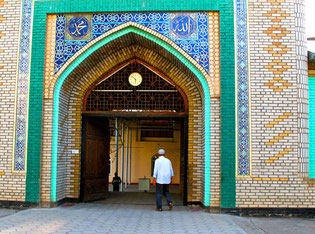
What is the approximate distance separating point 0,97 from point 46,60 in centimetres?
123

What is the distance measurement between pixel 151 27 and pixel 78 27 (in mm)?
1564

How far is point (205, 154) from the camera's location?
7.07 meters

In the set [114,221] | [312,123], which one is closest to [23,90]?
[114,221]

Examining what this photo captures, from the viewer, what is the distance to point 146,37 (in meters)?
7.22

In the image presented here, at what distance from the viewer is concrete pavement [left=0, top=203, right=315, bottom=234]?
17.2 ft

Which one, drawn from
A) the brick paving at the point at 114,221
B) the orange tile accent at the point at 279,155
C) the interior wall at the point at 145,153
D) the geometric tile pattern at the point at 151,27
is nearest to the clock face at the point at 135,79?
the geometric tile pattern at the point at 151,27

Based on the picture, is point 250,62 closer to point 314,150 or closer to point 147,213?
point 314,150

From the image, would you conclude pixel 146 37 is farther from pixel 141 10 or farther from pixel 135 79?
pixel 135 79

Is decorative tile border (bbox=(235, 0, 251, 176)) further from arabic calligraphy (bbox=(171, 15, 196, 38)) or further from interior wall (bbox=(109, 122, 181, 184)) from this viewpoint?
interior wall (bbox=(109, 122, 181, 184))

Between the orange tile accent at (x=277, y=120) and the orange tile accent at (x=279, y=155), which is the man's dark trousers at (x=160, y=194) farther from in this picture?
the orange tile accent at (x=277, y=120)

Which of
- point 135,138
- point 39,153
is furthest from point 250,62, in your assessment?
point 135,138

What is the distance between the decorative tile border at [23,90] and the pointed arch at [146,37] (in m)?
0.60

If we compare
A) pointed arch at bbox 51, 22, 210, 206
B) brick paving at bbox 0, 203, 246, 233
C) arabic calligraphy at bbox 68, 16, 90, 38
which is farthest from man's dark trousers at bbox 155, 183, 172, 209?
arabic calligraphy at bbox 68, 16, 90, 38

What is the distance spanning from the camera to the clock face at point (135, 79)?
797cm
